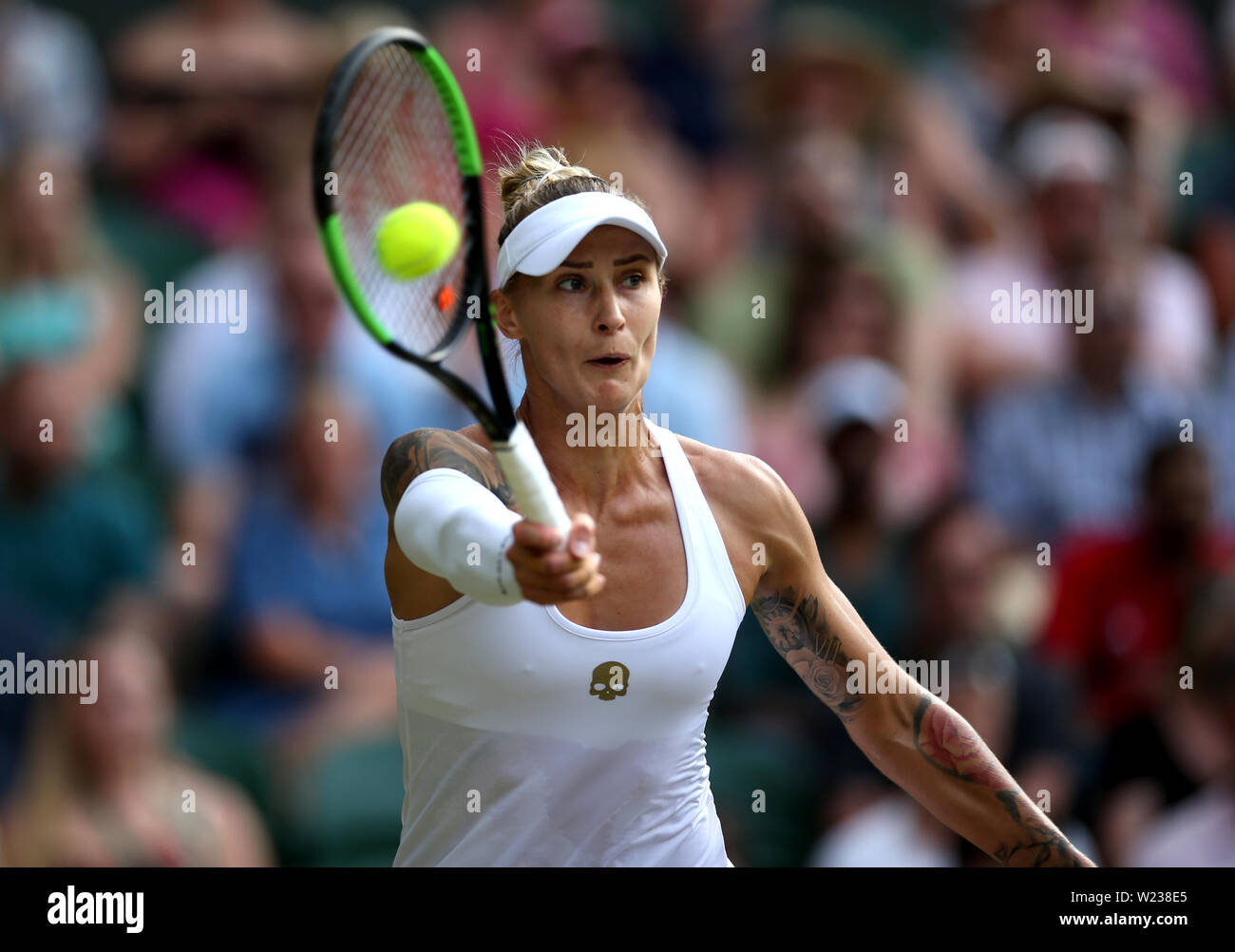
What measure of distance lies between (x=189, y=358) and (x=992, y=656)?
298 cm

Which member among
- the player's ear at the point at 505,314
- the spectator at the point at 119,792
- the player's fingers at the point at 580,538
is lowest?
the spectator at the point at 119,792

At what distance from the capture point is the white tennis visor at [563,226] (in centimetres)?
284

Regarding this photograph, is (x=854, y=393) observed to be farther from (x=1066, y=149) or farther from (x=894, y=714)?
(x=894, y=714)

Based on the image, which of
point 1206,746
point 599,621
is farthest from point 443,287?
point 1206,746

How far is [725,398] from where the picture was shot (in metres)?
5.96

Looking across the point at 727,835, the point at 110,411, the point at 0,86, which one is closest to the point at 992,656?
the point at 727,835

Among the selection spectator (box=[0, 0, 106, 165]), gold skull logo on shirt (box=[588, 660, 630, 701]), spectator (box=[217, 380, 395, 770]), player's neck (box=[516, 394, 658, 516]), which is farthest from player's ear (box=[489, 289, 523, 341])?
spectator (box=[0, 0, 106, 165])

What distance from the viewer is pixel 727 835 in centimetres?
503

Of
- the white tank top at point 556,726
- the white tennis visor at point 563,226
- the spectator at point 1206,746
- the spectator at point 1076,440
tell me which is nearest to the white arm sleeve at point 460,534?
the white tank top at point 556,726

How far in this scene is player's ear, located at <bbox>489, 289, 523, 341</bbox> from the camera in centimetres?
300

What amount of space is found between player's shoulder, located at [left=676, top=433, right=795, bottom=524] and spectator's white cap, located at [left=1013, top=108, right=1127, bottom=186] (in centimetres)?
393

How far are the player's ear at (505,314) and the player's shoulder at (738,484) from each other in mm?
404

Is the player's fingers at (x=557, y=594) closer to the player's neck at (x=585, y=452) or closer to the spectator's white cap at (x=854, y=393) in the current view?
the player's neck at (x=585, y=452)

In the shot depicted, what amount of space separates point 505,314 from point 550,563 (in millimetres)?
713
